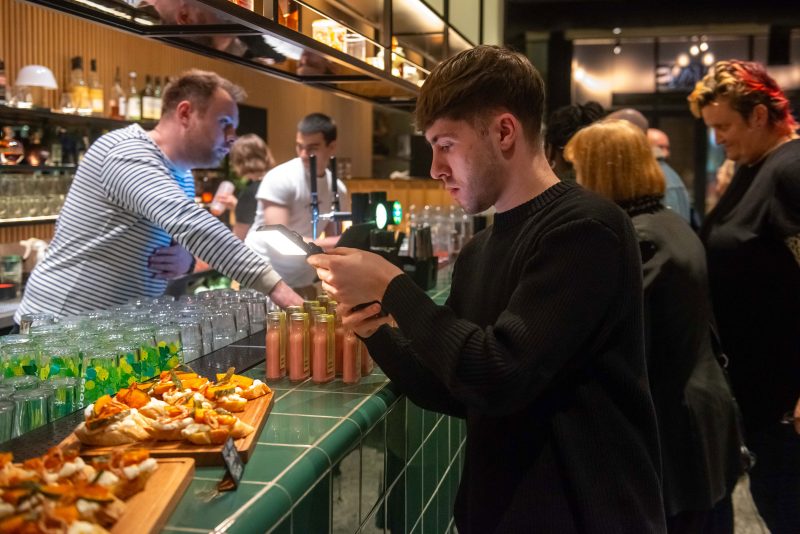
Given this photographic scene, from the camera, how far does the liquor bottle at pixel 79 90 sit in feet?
22.3

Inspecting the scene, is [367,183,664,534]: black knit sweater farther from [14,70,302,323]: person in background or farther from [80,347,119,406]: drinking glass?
[14,70,302,323]: person in background

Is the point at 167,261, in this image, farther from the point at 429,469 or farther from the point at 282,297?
the point at 429,469

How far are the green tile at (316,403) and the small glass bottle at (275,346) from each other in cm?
13

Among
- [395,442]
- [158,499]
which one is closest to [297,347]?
[395,442]

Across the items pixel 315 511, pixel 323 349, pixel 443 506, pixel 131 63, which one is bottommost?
pixel 443 506

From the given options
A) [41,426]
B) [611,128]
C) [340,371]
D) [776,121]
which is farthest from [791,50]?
[41,426]

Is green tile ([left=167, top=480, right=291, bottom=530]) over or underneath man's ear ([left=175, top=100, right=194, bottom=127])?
underneath

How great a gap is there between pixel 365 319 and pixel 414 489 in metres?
0.95

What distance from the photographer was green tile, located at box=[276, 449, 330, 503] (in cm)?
162

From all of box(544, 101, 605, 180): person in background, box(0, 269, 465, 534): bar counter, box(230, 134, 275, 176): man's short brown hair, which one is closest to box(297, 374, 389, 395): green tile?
box(0, 269, 465, 534): bar counter

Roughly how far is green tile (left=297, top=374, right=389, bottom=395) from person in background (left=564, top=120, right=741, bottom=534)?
83cm

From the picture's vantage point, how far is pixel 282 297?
2.95 m

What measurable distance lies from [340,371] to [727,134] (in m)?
1.92

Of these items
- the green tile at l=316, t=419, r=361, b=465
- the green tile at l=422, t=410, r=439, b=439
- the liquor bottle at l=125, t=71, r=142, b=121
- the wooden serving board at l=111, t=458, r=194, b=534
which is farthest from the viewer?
the liquor bottle at l=125, t=71, r=142, b=121
